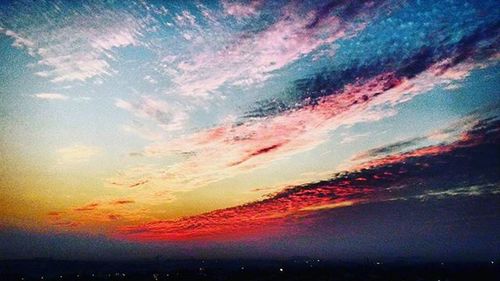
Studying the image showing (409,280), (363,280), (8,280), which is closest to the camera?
(363,280)

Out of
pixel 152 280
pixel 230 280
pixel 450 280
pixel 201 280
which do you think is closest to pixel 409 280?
pixel 450 280

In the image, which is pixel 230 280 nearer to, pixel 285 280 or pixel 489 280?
pixel 285 280

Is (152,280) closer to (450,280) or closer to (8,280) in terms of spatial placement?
(8,280)

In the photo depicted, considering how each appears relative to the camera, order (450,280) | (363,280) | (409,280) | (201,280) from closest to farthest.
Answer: (363,280), (409,280), (450,280), (201,280)

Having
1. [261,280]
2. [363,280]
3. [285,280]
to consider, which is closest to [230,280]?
[261,280]

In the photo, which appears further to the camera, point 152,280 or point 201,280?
point 152,280

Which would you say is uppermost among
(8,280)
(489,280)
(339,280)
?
(8,280)

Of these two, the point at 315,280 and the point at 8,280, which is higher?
the point at 8,280

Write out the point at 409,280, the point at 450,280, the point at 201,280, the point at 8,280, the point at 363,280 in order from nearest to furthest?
1. the point at 363,280
2. the point at 409,280
3. the point at 450,280
4. the point at 201,280
5. the point at 8,280

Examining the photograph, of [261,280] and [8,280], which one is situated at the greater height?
[8,280]
